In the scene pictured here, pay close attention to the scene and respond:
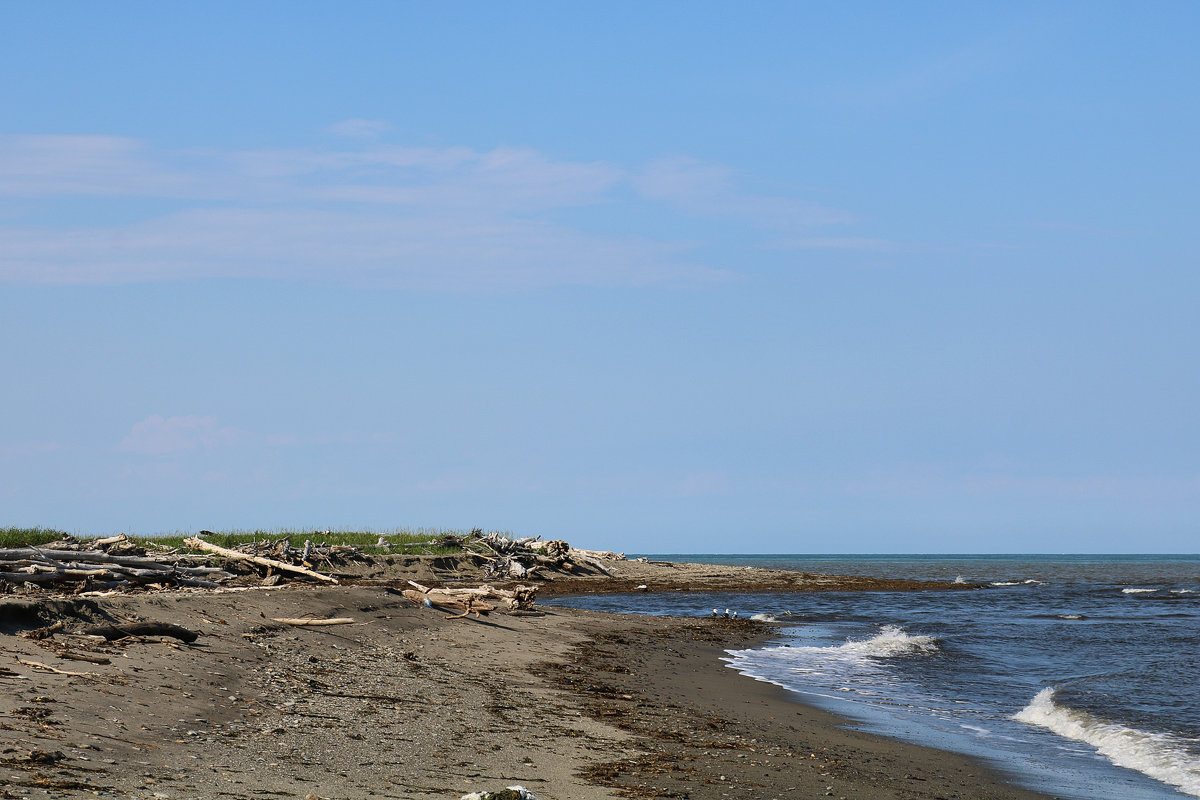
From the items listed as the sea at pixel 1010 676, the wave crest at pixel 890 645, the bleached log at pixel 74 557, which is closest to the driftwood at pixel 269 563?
the bleached log at pixel 74 557

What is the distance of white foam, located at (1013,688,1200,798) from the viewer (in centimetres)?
1202

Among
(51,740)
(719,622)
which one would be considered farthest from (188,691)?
(719,622)

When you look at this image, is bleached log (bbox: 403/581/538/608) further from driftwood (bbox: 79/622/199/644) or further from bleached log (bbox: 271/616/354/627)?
driftwood (bbox: 79/622/199/644)

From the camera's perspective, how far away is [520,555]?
41.0m

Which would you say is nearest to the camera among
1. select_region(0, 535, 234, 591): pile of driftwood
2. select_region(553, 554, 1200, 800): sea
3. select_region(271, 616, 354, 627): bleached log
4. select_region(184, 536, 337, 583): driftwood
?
select_region(553, 554, 1200, 800): sea

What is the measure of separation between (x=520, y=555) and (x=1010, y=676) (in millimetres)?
24322

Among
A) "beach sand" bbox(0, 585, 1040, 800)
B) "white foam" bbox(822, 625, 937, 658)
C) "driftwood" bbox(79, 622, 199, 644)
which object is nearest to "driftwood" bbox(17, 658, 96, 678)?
"beach sand" bbox(0, 585, 1040, 800)

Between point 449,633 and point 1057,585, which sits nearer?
point 449,633

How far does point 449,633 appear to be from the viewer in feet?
60.8

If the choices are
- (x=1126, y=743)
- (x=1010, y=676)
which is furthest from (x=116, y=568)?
(x=1010, y=676)

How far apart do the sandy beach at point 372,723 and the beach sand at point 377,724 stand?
34 millimetres

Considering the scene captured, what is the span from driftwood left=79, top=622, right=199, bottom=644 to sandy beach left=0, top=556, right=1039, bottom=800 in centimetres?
21

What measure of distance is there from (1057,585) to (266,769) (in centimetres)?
5721

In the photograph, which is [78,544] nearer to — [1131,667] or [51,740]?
[51,740]
